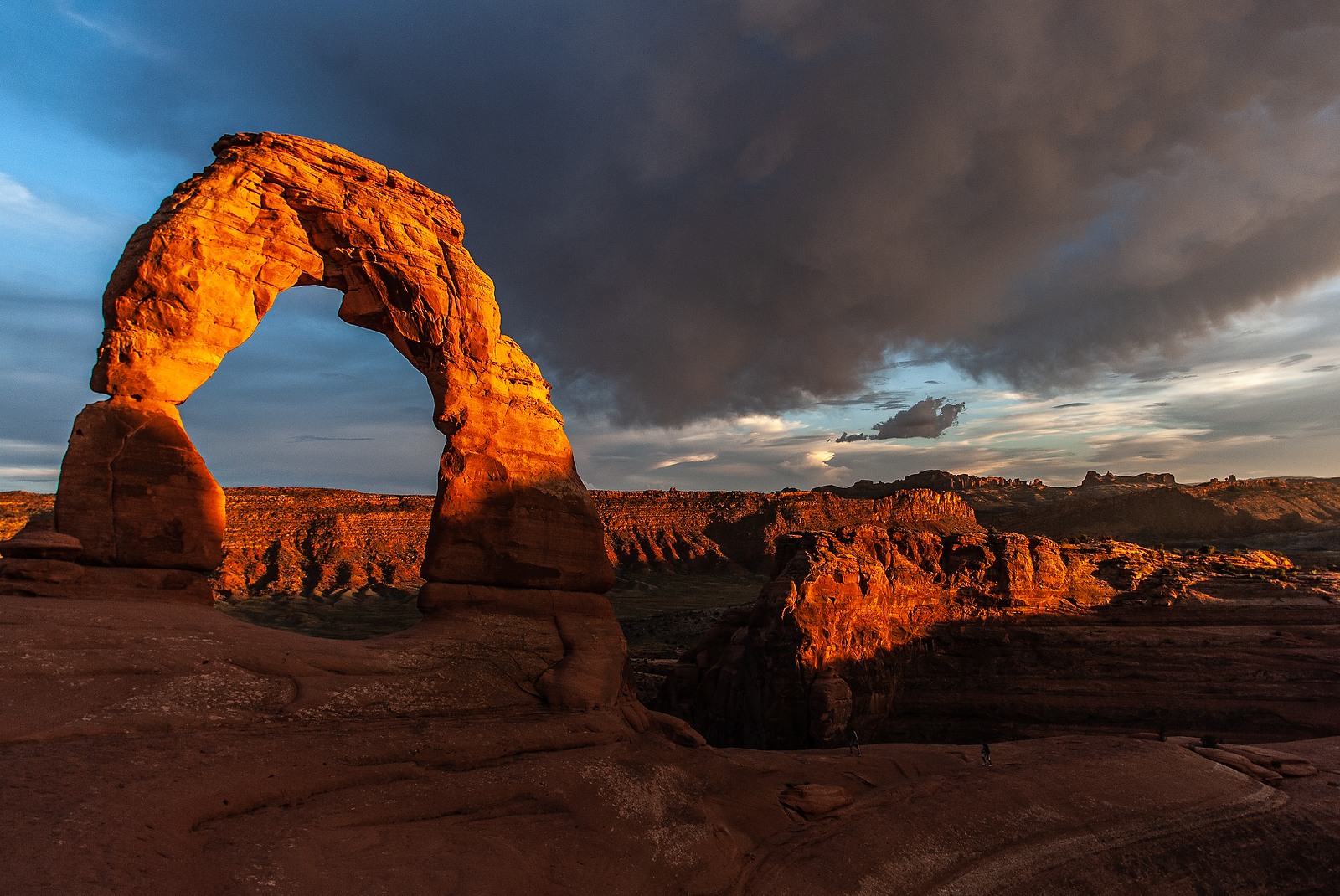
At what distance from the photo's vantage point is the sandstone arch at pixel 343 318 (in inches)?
418

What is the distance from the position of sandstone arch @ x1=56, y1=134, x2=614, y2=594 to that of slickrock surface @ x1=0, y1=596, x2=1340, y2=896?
5.86 ft

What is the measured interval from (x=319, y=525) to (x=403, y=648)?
5517cm

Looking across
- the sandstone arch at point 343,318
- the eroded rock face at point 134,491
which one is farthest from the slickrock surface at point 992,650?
the eroded rock face at point 134,491

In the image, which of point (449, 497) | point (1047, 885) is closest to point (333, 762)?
point (449, 497)

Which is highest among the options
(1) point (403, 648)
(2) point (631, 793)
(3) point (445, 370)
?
(3) point (445, 370)

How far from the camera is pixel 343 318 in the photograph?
41.9 feet

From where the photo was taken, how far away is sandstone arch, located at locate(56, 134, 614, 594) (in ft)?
34.9

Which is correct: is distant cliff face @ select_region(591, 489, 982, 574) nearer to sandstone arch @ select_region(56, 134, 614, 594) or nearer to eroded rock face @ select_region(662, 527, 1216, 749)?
eroded rock face @ select_region(662, 527, 1216, 749)

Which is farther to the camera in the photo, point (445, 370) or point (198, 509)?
point (445, 370)

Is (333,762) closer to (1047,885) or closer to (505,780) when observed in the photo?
(505,780)

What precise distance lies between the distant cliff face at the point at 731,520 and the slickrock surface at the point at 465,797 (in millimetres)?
57685

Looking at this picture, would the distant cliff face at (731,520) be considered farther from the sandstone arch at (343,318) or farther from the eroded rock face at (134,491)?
the eroded rock face at (134,491)

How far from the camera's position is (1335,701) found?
20438 millimetres

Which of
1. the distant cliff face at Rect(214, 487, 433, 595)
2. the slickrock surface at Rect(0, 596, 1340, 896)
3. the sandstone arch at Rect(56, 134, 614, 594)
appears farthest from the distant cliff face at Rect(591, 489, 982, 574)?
the slickrock surface at Rect(0, 596, 1340, 896)
